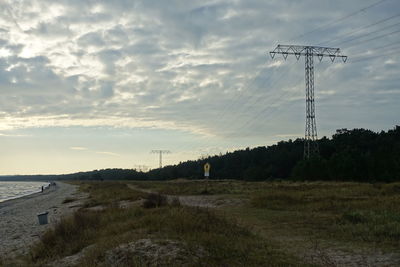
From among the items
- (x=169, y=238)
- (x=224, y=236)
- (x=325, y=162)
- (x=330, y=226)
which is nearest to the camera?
(x=169, y=238)

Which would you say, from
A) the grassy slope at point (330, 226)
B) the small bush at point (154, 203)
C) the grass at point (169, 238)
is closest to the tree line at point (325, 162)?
the grassy slope at point (330, 226)

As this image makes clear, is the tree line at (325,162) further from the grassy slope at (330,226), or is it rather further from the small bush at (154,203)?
the small bush at (154,203)

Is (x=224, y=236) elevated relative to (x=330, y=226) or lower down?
elevated

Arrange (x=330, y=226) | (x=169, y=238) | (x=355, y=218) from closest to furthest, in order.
Result: (x=169, y=238) < (x=330, y=226) < (x=355, y=218)

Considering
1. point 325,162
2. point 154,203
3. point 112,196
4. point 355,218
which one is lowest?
point 112,196

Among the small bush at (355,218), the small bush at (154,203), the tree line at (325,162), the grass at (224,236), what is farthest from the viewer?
the tree line at (325,162)

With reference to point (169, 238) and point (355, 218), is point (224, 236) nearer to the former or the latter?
point (169, 238)

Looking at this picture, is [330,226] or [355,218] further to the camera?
[355,218]

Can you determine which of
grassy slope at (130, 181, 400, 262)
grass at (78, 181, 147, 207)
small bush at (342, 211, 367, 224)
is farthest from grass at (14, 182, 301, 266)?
grass at (78, 181, 147, 207)

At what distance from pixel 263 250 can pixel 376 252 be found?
268cm

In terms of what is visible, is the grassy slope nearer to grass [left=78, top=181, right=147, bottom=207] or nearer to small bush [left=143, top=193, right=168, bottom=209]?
small bush [left=143, top=193, right=168, bottom=209]

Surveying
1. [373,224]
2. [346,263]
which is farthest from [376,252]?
[373,224]

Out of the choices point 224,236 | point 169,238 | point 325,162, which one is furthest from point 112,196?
point 325,162

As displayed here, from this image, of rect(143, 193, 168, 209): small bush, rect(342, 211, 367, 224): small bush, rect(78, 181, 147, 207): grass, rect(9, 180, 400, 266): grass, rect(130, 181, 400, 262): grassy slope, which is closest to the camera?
rect(9, 180, 400, 266): grass
